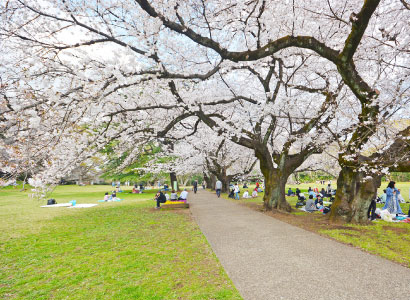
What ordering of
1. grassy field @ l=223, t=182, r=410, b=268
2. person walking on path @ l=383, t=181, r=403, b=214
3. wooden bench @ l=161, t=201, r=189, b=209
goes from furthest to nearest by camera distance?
wooden bench @ l=161, t=201, r=189, b=209, person walking on path @ l=383, t=181, r=403, b=214, grassy field @ l=223, t=182, r=410, b=268

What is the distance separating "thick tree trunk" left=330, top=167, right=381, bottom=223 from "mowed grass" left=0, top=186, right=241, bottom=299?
233 inches

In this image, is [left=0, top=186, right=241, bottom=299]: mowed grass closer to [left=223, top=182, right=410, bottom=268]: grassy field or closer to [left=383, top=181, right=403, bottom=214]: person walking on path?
[left=223, top=182, right=410, bottom=268]: grassy field

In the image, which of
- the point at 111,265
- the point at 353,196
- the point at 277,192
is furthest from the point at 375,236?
the point at 111,265

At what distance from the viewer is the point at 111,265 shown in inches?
197

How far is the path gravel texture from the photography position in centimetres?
364

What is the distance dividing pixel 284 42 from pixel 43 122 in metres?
6.06

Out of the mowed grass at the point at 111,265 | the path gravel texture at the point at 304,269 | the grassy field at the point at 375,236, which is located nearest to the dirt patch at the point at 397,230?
the grassy field at the point at 375,236

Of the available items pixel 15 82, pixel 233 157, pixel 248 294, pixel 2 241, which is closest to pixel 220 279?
pixel 248 294

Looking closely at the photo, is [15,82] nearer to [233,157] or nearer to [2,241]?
[2,241]

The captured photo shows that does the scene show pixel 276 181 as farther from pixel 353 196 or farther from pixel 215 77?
pixel 215 77

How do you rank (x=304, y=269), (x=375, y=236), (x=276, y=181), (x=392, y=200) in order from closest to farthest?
(x=304, y=269) < (x=375, y=236) < (x=392, y=200) < (x=276, y=181)

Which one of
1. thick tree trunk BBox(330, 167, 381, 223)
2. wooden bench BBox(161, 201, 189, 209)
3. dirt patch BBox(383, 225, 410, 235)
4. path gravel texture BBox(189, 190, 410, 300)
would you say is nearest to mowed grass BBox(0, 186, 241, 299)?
path gravel texture BBox(189, 190, 410, 300)

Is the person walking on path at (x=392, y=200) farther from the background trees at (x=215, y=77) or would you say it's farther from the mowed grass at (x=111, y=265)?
the mowed grass at (x=111, y=265)

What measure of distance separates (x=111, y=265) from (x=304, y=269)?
4.12 metres
